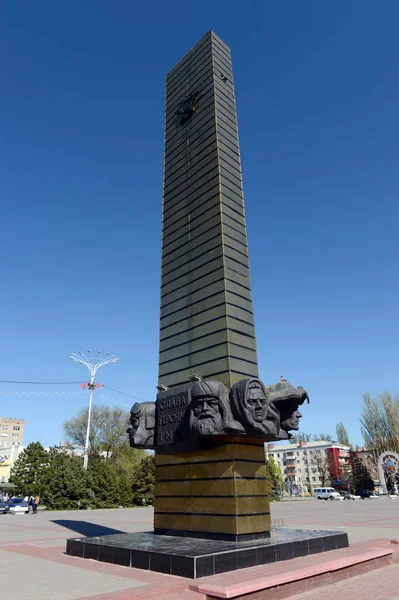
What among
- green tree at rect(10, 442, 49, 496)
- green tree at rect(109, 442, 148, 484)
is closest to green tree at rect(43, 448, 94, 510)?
green tree at rect(10, 442, 49, 496)

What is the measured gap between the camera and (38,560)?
8.70 m

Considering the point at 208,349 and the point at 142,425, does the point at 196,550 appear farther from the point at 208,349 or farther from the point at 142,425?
the point at 208,349


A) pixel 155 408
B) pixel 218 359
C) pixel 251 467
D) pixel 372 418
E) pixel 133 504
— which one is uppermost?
pixel 372 418

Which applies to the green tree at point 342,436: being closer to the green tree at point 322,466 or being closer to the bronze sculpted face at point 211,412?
the green tree at point 322,466

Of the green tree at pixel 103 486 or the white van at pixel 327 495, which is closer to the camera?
the green tree at pixel 103 486

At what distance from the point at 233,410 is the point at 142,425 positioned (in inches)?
103

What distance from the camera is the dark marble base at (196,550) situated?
6.60 metres

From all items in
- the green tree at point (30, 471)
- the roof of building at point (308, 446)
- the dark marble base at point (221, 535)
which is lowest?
the dark marble base at point (221, 535)

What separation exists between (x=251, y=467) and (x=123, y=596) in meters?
3.89

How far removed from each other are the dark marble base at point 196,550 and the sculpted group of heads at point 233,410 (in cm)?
191

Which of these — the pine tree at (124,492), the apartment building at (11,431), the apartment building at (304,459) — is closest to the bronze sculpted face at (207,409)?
the pine tree at (124,492)

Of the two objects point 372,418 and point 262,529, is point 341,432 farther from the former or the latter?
point 262,529

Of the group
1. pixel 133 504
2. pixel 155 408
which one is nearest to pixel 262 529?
pixel 155 408

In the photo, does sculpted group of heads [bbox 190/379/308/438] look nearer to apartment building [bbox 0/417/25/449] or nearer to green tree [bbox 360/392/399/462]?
green tree [bbox 360/392/399/462]
